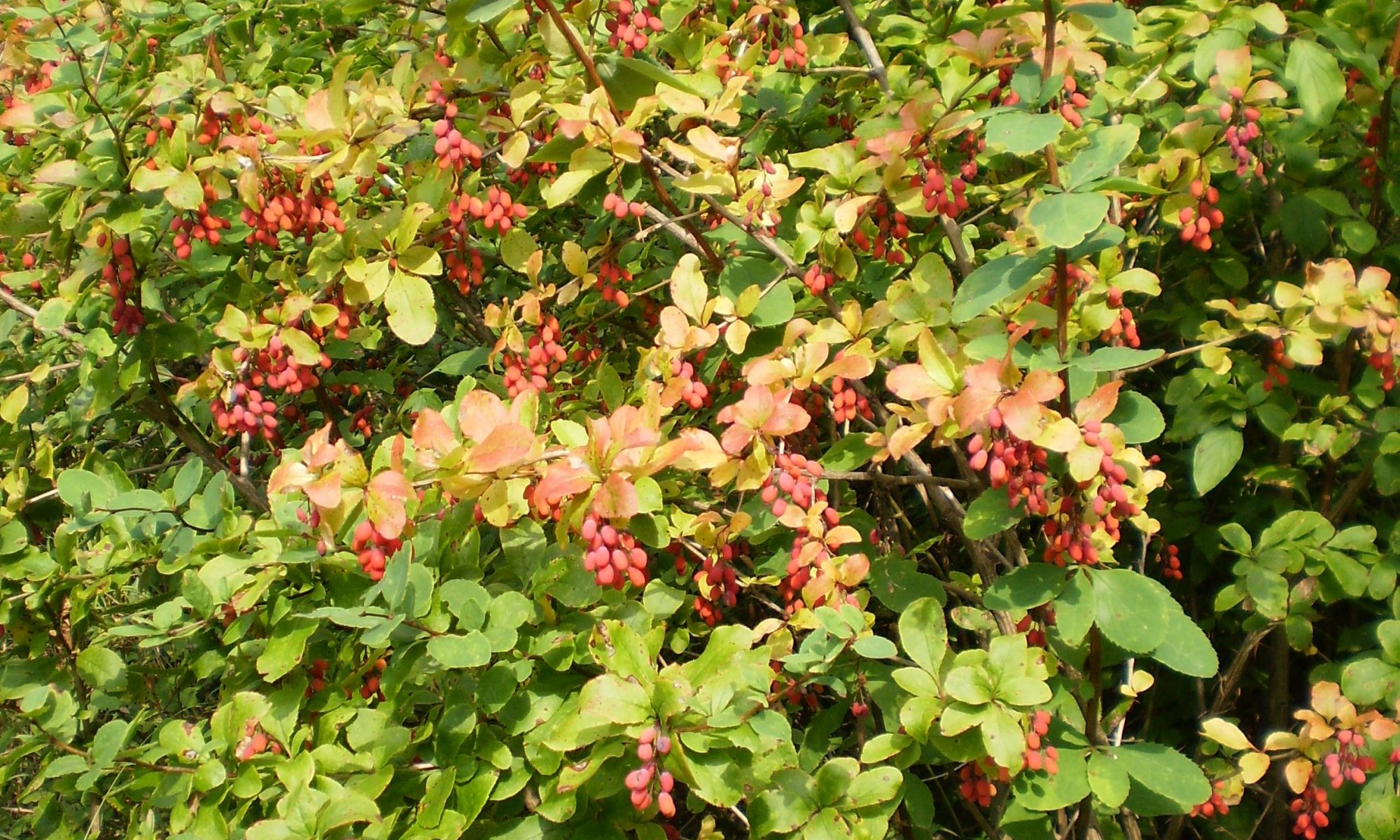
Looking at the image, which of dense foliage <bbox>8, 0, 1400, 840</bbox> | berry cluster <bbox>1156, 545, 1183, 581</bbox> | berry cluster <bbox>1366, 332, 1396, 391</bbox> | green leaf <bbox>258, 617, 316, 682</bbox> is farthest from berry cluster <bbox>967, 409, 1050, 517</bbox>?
berry cluster <bbox>1156, 545, 1183, 581</bbox>

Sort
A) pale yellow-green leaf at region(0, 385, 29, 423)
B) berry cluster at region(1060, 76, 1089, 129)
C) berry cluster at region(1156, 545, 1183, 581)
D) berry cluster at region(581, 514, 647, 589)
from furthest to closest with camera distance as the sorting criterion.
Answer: berry cluster at region(1156, 545, 1183, 581) < pale yellow-green leaf at region(0, 385, 29, 423) < berry cluster at region(1060, 76, 1089, 129) < berry cluster at region(581, 514, 647, 589)

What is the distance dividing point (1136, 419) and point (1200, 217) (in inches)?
28.9

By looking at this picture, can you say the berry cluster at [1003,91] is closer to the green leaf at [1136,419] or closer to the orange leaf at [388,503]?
the green leaf at [1136,419]

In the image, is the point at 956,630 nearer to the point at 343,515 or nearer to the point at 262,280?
the point at 343,515

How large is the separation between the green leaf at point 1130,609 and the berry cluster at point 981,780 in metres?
0.28

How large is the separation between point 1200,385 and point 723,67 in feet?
4.29

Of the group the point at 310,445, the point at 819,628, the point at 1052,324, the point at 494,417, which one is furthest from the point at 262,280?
the point at 1052,324

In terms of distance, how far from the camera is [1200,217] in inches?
81.4

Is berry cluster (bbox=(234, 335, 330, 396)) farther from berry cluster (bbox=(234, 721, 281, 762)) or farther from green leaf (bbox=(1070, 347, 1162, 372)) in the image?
green leaf (bbox=(1070, 347, 1162, 372))

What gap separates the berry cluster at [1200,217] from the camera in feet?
6.55

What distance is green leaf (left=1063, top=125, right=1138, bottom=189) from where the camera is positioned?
1378 mm

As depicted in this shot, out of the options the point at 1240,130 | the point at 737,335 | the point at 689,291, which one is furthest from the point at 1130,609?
the point at 1240,130

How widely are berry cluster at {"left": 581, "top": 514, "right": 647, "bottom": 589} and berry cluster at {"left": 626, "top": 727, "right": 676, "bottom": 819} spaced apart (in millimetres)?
225

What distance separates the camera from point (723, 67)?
2305 mm
